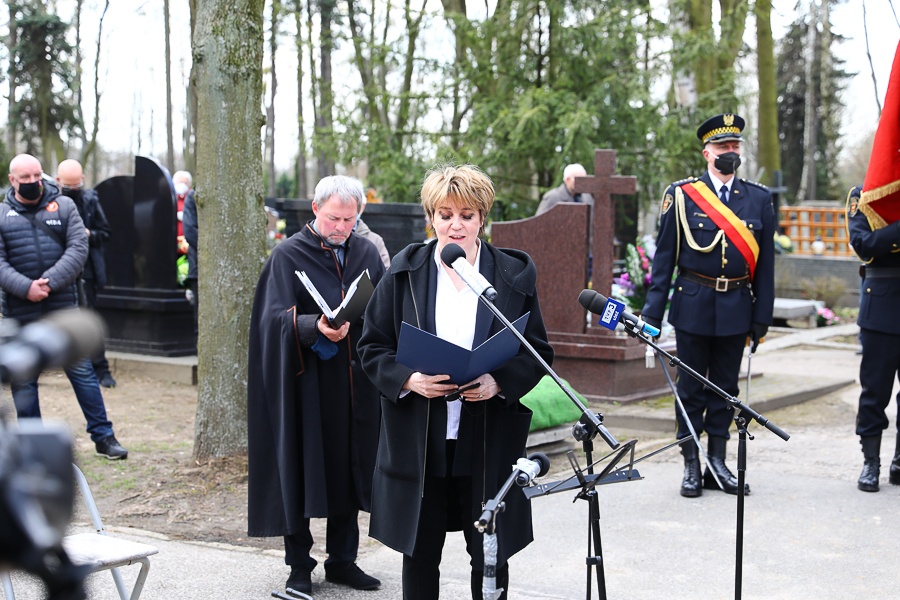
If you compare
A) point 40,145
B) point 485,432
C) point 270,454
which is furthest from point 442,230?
point 40,145

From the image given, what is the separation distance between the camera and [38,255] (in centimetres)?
738

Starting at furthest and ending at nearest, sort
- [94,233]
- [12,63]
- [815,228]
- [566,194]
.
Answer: [12,63] < [815,228] < [566,194] < [94,233]

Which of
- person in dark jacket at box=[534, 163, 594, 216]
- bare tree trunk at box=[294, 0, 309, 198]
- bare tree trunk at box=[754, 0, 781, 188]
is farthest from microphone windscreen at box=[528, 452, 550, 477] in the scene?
bare tree trunk at box=[754, 0, 781, 188]

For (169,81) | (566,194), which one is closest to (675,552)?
(566,194)

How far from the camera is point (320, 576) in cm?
499

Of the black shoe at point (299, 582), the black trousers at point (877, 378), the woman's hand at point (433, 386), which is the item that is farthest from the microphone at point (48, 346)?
the black trousers at point (877, 378)

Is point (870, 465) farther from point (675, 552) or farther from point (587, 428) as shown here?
point (587, 428)

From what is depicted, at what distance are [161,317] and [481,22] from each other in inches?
245

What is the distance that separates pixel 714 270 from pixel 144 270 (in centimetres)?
695

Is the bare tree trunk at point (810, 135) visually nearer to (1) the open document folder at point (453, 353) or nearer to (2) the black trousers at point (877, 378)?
(2) the black trousers at point (877, 378)

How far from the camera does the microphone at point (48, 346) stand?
143 cm

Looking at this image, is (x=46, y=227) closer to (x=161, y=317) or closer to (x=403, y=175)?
(x=161, y=317)

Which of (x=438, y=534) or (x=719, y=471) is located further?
(x=719, y=471)

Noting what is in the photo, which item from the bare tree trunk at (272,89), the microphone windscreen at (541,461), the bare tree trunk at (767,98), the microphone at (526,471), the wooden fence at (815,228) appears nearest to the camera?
the microphone at (526,471)
